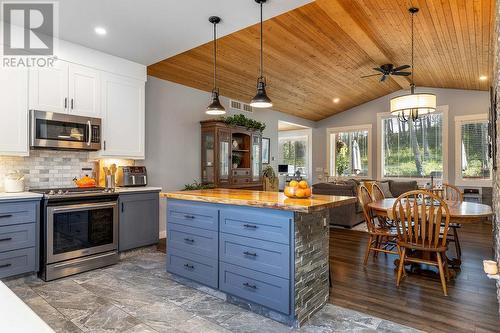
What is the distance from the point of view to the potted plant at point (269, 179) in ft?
24.1

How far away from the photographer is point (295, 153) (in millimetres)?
11508

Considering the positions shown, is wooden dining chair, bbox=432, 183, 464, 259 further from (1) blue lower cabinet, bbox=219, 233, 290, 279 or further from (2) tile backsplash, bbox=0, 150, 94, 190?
(2) tile backsplash, bbox=0, 150, 94, 190

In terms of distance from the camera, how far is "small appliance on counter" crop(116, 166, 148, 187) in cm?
432

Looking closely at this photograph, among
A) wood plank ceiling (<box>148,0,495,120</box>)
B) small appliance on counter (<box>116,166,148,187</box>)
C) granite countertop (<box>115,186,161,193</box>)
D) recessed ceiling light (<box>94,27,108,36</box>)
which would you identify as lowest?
granite countertop (<box>115,186,161,193</box>)

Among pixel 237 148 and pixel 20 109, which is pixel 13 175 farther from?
pixel 237 148

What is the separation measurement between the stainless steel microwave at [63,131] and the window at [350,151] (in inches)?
289

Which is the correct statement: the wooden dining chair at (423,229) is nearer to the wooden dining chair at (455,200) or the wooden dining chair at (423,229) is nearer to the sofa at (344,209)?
the wooden dining chair at (455,200)

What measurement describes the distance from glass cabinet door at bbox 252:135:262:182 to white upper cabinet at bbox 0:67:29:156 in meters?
4.13

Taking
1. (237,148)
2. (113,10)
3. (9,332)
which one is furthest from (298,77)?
(9,332)

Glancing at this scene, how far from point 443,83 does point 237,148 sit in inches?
211

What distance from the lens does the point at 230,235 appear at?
2.65 m

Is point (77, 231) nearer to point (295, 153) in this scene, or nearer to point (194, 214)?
point (194, 214)

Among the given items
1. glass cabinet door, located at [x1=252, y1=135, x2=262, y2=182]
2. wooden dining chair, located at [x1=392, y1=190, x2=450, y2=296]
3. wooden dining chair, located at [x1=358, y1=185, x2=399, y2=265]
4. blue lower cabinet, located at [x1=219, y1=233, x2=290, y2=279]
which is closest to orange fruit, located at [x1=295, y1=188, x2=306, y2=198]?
blue lower cabinet, located at [x1=219, y1=233, x2=290, y2=279]

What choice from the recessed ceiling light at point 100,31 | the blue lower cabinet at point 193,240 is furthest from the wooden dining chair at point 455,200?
the recessed ceiling light at point 100,31
